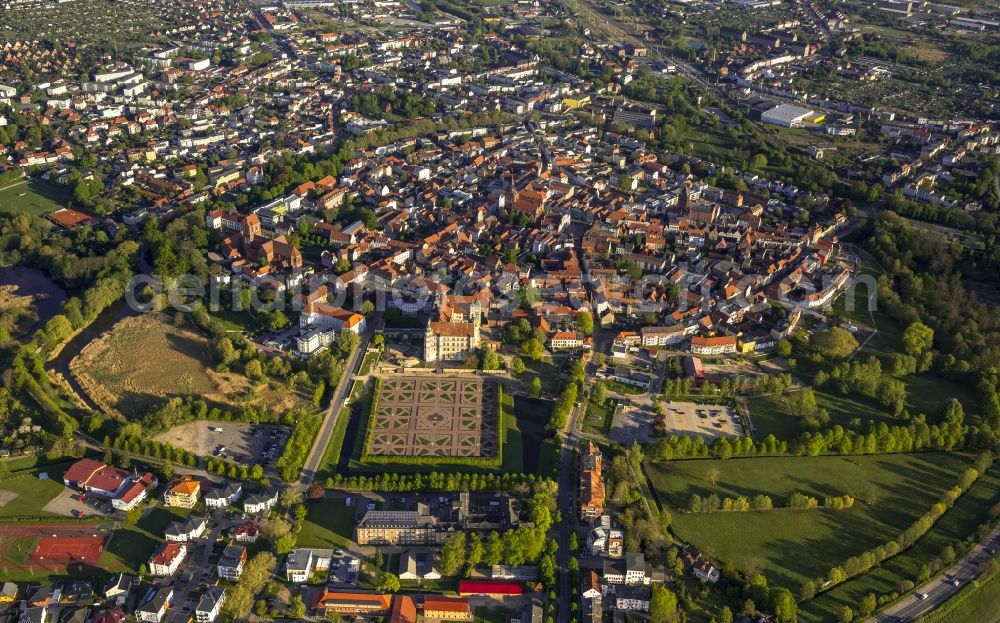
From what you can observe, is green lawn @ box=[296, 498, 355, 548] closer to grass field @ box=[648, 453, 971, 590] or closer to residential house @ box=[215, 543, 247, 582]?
residential house @ box=[215, 543, 247, 582]

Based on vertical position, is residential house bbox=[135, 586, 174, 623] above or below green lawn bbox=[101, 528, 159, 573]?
above

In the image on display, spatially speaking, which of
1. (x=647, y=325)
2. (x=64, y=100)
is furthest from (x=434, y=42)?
(x=647, y=325)

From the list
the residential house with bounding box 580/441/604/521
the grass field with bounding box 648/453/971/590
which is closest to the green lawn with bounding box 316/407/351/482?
the residential house with bounding box 580/441/604/521

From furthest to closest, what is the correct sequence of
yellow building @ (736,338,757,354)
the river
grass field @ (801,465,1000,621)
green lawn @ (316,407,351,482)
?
the river
yellow building @ (736,338,757,354)
green lawn @ (316,407,351,482)
grass field @ (801,465,1000,621)

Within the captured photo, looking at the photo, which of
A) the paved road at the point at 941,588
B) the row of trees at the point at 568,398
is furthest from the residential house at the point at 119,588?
the paved road at the point at 941,588

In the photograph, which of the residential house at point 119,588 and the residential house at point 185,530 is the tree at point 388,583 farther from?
the residential house at point 119,588

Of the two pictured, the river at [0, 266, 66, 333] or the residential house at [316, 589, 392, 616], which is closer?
the residential house at [316, 589, 392, 616]
